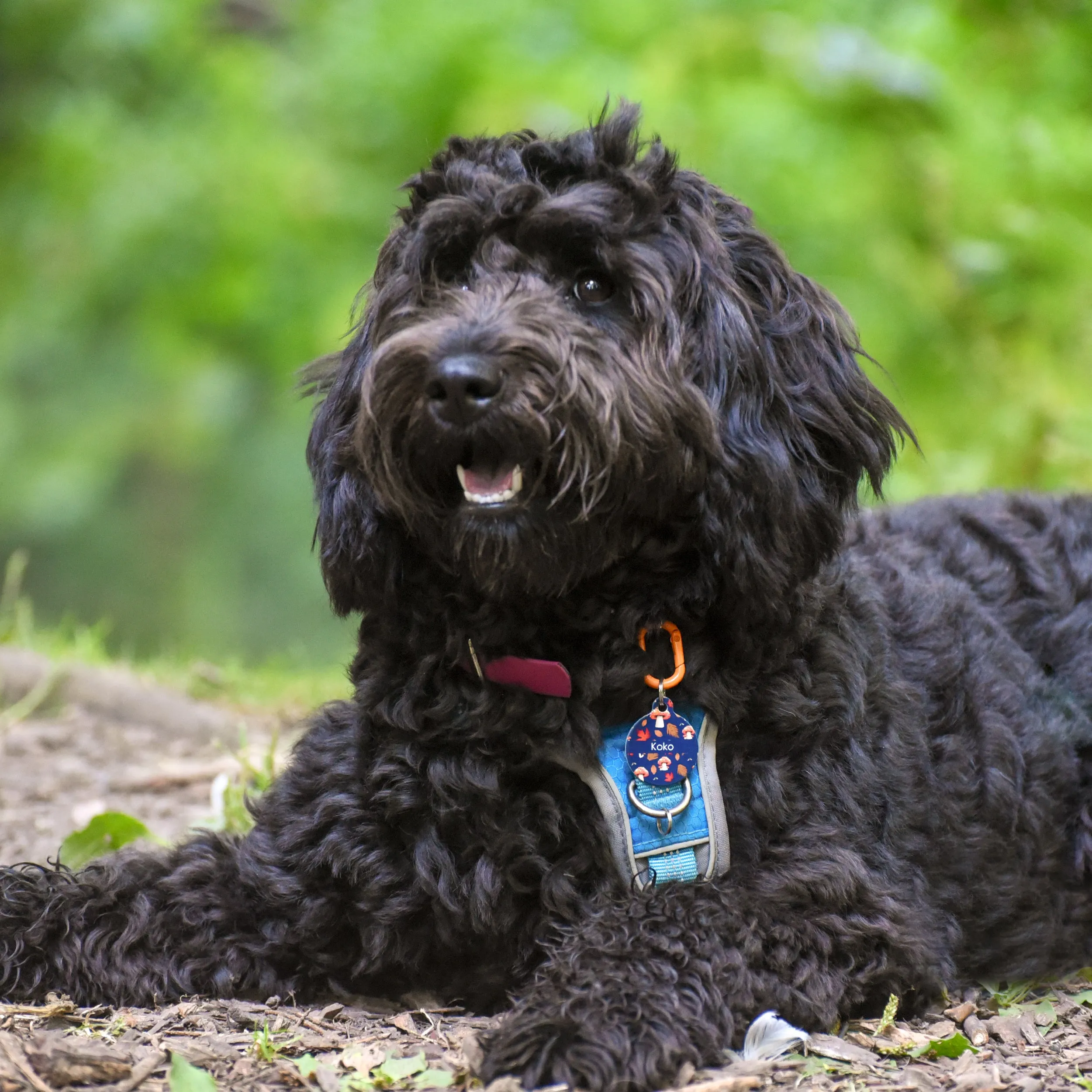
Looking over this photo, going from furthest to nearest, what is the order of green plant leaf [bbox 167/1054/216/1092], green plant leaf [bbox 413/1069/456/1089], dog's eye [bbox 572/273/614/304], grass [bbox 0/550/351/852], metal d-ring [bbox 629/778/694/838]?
grass [bbox 0/550/351/852] → dog's eye [bbox 572/273/614/304] → metal d-ring [bbox 629/778/694/838] → green plant leaf [bbox 413/1069/456/1089] → green plant leaf [bbox 167/1054/216/1092]

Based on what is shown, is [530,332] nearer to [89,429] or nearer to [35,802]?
[35,802]

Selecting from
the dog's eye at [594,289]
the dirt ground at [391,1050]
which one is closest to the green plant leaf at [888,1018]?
the dirt ground at [391,1050]

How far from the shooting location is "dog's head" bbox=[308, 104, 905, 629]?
2828 mm

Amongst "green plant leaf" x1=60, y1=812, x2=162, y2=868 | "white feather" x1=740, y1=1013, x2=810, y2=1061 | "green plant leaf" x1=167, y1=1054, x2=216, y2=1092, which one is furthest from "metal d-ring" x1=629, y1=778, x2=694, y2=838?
"green plant leaf" x1=60, y1=812, x2=162, y2=868

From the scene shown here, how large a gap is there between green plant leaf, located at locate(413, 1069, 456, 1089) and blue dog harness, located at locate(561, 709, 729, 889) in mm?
561

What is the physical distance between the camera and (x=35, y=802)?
475 cm

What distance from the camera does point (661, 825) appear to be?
2.95 meters

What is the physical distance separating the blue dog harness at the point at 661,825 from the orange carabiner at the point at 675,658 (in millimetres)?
157

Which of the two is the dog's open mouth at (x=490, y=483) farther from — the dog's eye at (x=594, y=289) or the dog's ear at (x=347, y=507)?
the dog's eye at (x=594, y=289)

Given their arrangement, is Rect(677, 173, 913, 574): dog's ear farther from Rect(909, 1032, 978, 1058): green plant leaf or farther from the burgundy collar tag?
Rect(909, 1032, 978, 1058): green plant leaf

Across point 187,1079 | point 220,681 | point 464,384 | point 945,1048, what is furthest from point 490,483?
point 220,681

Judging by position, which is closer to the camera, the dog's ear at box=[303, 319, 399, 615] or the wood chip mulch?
the wood chip mulch

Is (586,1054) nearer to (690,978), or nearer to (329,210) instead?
(690,978)

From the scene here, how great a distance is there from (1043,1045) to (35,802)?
3.25 metres
